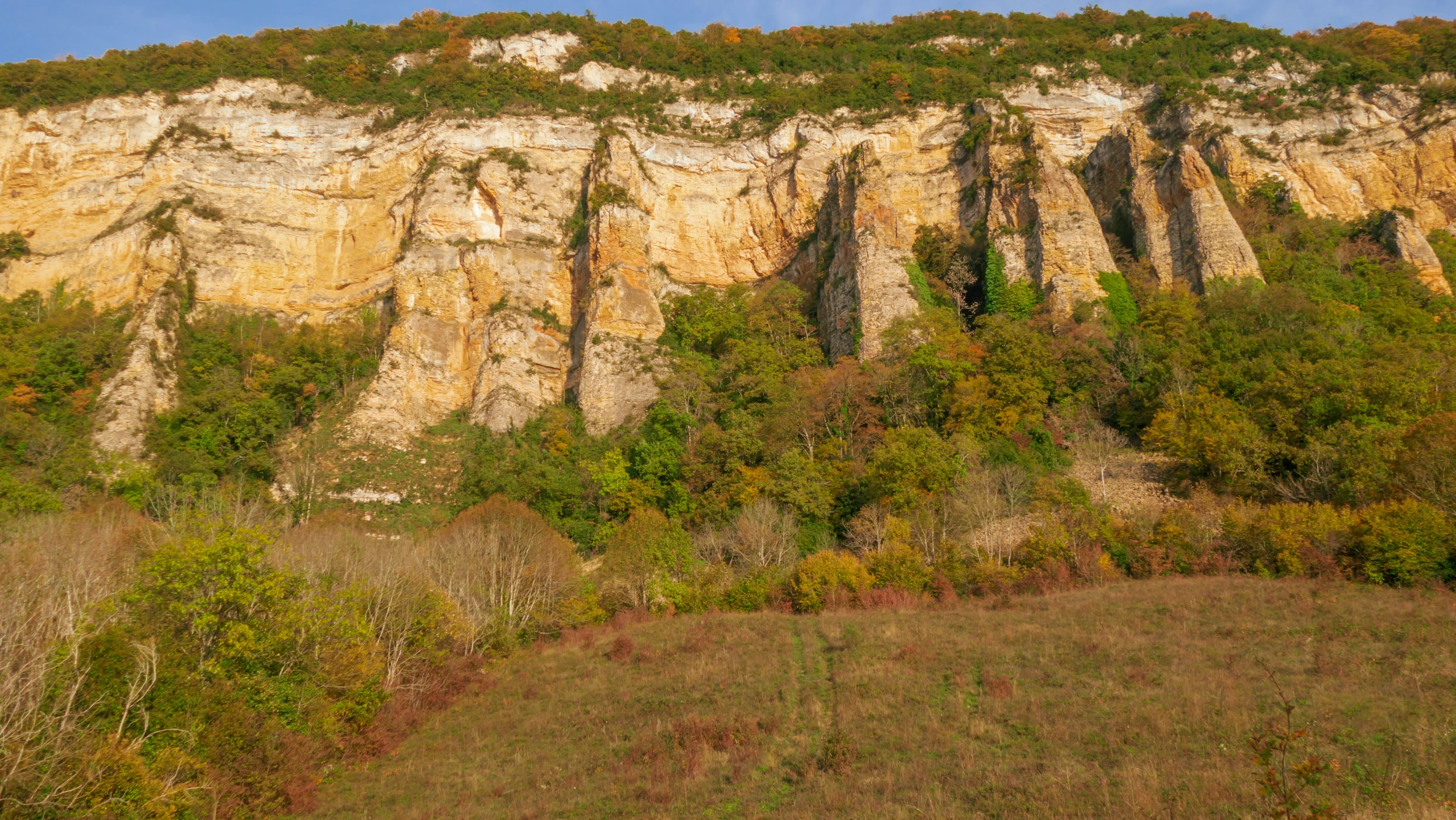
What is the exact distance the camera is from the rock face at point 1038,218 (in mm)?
35312

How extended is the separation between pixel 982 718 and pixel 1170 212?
33186 millimetres

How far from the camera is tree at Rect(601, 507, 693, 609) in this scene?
25406 millimetres

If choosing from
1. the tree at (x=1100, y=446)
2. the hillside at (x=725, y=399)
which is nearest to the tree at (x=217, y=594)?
the hillside at (x=725, y=399)

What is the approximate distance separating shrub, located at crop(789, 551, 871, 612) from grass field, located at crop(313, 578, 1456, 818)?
2.73 m

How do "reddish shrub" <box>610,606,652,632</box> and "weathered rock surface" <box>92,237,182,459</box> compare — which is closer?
"reddish shrub" <box>610,606,652,632</box>

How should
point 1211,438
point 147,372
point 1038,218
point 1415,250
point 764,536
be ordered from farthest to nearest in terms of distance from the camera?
point 1038,218
point 1415,250
point 147,372
point 764,536
point 1211,438

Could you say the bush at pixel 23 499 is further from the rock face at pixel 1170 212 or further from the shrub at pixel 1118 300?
the rock face at pixel 1170 212

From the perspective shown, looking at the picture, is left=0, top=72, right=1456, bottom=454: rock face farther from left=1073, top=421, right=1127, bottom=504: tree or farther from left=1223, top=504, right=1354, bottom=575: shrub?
left=1223, top=504, right=1354, bottom=575: shrub

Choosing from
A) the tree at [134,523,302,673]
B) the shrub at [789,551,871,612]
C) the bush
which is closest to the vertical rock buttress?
the shrub at [789,551,871,612]

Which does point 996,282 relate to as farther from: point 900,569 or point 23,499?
point 23,499

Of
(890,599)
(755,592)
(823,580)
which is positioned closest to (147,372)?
(755,592)

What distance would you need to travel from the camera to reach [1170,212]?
36.9 m

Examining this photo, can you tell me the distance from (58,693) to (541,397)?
2812 centimetres

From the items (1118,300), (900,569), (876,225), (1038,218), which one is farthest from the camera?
(876,225)
